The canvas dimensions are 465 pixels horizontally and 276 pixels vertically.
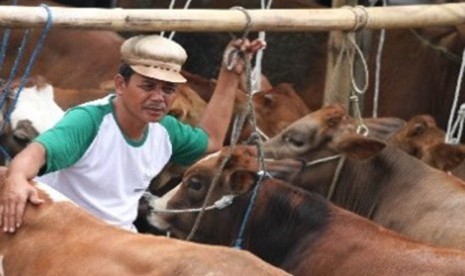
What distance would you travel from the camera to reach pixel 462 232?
6.98m

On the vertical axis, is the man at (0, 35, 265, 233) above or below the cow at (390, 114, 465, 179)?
above

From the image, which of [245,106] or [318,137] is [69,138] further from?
[245,106]

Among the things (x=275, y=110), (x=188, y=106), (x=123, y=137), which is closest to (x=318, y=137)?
(x=188, y=106)

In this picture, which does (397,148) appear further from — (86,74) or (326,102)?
(86,74)

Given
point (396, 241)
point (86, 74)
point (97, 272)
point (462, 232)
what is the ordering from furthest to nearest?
point (86, 74) → point (462, 232) → point (396, 241) → point (97, 272)

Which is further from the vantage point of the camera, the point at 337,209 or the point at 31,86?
the point at 31,86

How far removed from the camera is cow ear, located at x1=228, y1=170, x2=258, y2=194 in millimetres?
6688

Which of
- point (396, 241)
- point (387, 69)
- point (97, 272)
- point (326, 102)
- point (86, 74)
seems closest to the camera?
Answer: point (97, 272)

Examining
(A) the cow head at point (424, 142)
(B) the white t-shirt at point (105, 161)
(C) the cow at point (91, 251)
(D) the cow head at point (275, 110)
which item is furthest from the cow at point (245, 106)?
(C) the cow at point (91, 251)

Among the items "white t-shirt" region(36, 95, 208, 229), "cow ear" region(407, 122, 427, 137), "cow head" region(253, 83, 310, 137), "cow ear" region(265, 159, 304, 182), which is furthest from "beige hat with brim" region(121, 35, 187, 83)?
"cow head" region(253, 83, 310, 137)

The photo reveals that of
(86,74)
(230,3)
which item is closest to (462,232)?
(86,74)

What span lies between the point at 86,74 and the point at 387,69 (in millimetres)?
2109

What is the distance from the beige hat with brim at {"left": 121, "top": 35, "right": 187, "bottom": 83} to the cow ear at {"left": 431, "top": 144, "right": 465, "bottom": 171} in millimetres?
1902

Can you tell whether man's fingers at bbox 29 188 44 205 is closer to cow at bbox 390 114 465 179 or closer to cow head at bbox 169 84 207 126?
cow head at bbox 169 84 207 126
